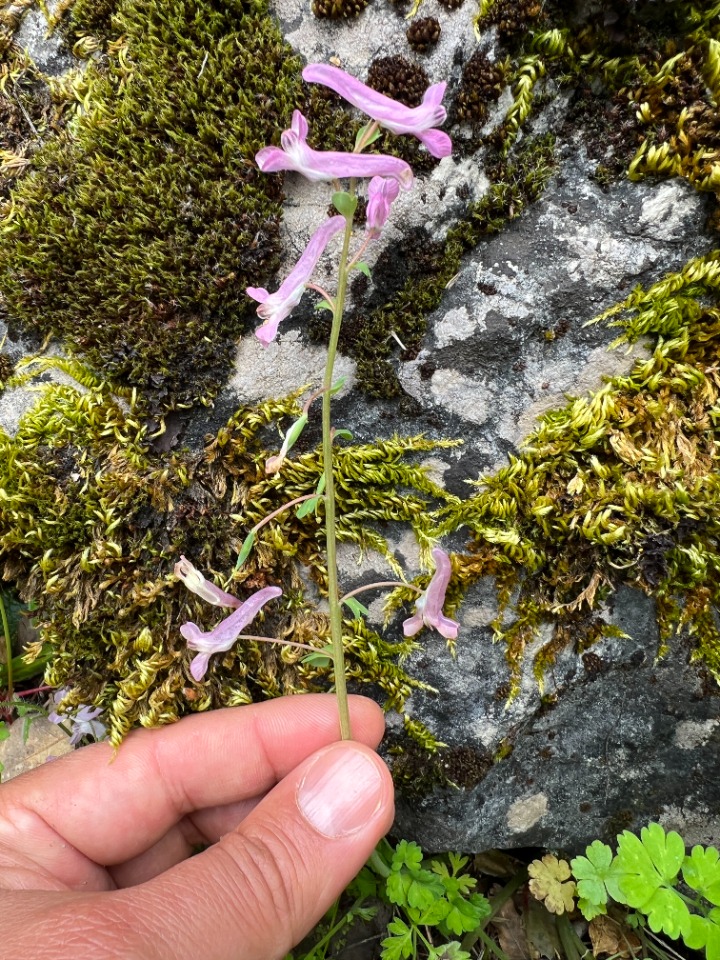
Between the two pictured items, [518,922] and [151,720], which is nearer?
[151,720]

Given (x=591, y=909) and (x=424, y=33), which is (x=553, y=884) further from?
(x=424, y=33)

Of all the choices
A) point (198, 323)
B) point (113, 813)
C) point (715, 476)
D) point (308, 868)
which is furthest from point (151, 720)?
point (715, 476)

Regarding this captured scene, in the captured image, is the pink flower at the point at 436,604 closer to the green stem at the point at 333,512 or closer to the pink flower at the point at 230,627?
the green stem at the point at 333,512

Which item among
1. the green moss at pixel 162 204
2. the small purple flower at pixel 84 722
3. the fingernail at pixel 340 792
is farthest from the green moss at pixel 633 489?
the small purple flower at pixel 84 722

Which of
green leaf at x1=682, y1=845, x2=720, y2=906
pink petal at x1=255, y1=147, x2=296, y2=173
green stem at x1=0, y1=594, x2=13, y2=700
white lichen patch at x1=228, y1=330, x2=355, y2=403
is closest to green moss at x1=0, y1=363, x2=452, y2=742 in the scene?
white lichen patch at x1=228, y1=330, x2=355, y2=403

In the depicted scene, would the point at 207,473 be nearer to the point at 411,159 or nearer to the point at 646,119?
the point at 411,159

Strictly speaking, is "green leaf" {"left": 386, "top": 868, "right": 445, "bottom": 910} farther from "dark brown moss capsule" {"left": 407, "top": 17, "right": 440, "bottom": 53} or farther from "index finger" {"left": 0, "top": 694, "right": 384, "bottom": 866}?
"dark brown moss capsule" {"left": 407, "top": 17, "right": 440, "bottom": 53}
